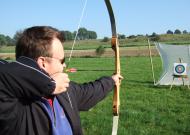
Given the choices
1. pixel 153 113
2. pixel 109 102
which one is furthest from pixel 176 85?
pixel 153 113

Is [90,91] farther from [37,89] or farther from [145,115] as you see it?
[145,115]

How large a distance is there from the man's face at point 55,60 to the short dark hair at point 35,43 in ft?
0.06

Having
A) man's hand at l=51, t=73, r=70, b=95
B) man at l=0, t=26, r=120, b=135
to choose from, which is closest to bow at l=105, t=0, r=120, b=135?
man at l=0, t=26, r=120, b=135

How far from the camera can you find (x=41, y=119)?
5.78 ft

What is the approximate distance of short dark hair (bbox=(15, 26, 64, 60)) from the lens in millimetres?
1744

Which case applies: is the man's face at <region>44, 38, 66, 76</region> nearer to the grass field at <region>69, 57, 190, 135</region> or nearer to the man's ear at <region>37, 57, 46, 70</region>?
the man's ear at <region>37, 57, 46, 70</region>

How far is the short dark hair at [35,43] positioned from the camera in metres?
1.74

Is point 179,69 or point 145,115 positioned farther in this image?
point 179,69

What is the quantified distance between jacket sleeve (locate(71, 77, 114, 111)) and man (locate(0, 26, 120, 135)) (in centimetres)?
25

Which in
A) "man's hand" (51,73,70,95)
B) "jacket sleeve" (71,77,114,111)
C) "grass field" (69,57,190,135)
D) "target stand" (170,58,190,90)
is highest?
"man's hand" (51,73,70,95)

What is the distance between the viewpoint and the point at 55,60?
1.78m

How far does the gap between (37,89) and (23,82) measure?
0.22ft

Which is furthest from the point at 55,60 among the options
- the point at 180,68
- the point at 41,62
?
the point at 180,68

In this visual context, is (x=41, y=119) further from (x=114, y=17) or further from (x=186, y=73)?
(x=186, y=73)
